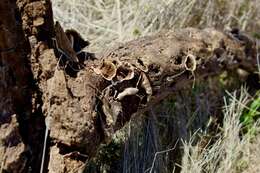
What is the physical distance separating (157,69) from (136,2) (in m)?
1.21

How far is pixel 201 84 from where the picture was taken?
3496 mm

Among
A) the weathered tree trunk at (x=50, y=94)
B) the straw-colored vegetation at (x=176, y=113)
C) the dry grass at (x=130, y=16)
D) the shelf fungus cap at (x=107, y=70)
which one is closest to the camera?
the weathered tree trunk at (x=50, y=94)

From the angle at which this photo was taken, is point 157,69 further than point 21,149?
Yes

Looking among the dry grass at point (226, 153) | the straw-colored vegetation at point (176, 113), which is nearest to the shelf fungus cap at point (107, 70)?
the straw-colored vegetation at point (176, 113)

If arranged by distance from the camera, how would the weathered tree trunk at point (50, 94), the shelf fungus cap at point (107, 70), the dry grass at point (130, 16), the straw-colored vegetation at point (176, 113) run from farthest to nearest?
1. the dry grass at point (130, 16)
2. the straw-colored vegetation at point (176, 113)
3. the shelf fungus cap at point (107, 70)
4. the weathered tree trunk at point (50, 94)

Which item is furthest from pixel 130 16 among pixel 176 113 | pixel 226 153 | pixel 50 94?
pixel 50 94

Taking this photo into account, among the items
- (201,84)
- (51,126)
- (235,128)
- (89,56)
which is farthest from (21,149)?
(201,84)

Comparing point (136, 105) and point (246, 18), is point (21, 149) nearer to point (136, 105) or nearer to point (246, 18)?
point (136, 105)

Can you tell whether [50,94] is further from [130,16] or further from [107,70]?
[130,16]

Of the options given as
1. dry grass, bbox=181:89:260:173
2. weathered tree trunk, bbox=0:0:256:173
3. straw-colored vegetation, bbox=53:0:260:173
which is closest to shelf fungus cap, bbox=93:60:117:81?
weathered tree trunk, bbox=0:0:256:173

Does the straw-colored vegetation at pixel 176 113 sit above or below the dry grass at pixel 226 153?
above

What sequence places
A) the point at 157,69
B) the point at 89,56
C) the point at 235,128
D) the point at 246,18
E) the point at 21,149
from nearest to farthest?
1. the point at 21,149
2. the point at 89,56
3. the point at 157,69
4. the point at 235,128
5. the point at 246,18

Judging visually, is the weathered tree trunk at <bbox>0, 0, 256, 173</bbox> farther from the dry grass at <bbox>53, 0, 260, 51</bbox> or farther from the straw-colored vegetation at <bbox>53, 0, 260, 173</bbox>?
the dry grass at <bbox>53, 0, 260, 51</bbox>

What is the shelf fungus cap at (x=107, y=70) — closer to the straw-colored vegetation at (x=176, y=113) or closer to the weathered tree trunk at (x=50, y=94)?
the weathered tree trunk at (x=50, y=94)
